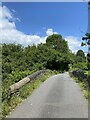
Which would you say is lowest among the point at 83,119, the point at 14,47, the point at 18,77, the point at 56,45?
the point at 83,119

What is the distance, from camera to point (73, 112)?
10703 millimetres

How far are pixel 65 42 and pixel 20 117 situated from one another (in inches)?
3726

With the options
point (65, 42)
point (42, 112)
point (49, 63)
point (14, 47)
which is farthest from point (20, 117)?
point (65, 42)

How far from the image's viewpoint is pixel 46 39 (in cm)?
10050

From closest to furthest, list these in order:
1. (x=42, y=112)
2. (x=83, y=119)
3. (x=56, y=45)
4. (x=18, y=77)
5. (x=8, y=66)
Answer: (x=83, y=119) < (x=42, y=112) < (x=18, y=77) < (x=8, y=66) < (x=56, y=45)

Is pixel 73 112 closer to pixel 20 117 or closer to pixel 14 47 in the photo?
pixel 20 117

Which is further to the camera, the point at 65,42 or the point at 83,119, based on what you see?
the point at 65,42

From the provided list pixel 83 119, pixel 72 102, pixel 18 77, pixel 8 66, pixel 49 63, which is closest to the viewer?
pixel 83 119

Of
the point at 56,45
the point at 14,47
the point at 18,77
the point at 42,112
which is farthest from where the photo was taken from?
the point at 56,45

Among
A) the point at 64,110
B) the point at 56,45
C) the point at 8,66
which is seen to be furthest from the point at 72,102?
the point at 56,45

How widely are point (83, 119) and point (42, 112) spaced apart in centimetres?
176

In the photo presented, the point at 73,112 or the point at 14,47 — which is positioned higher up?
the point at 14,47

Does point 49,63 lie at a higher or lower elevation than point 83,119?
higher

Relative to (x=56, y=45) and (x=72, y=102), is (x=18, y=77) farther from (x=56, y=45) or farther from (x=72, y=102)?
(x=56, y=45)
